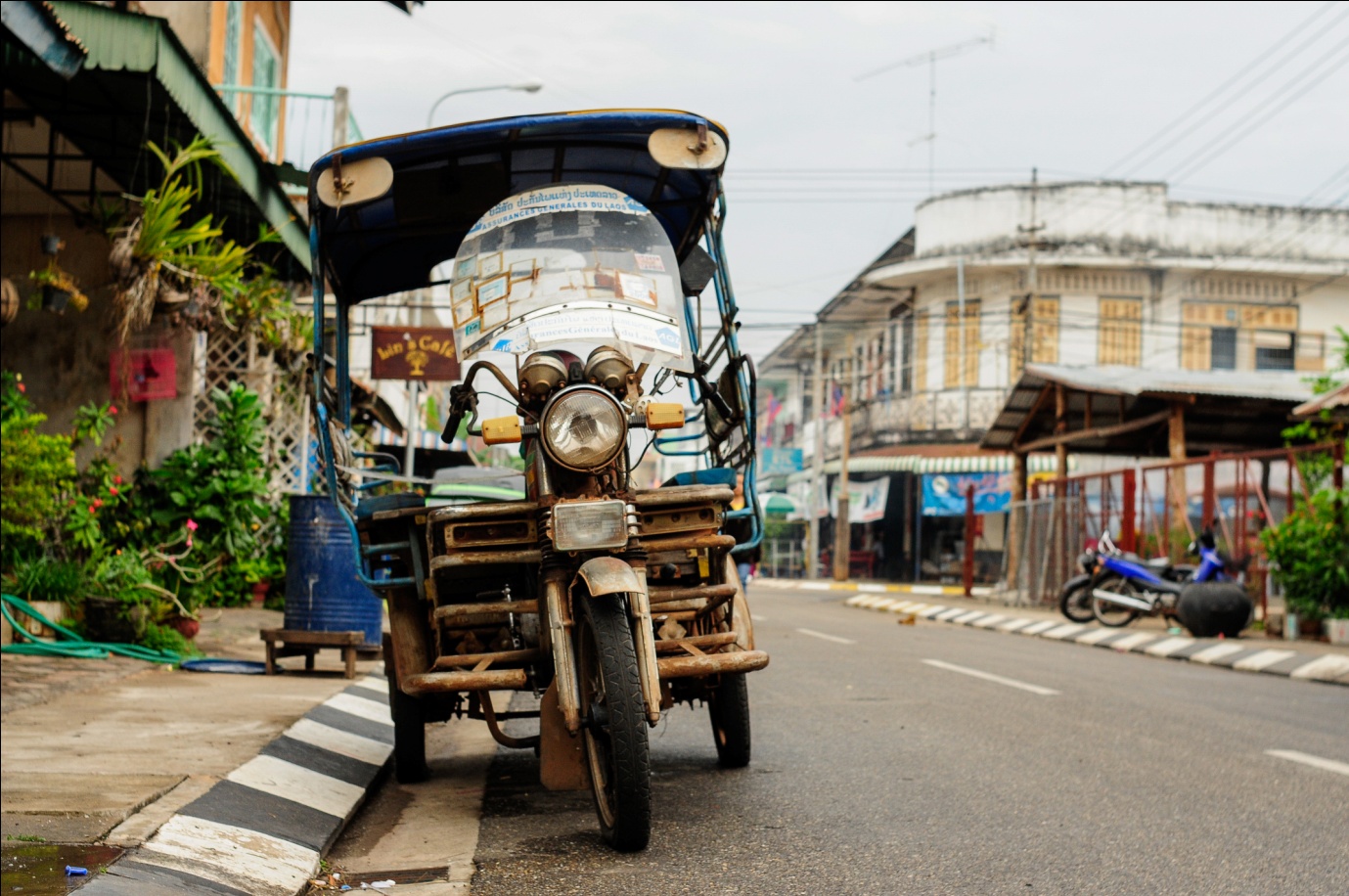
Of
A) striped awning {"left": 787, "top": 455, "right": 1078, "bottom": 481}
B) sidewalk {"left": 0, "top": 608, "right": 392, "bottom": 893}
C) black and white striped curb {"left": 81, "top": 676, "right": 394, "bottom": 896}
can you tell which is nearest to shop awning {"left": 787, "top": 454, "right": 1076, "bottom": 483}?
striped awning {"left": 787, "top": 455, "right": 1078, "bottom": 481}

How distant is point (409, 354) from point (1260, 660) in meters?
9.58

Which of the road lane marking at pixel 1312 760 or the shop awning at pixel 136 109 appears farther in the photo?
the shop awning at pixel 136 109

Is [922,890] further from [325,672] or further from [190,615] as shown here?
[190,615]

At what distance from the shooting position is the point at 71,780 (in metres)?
5.44

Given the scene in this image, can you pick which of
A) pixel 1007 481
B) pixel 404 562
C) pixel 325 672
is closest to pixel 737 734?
pixel 404 562

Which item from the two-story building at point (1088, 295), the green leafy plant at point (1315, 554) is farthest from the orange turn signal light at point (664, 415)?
the two-story building at point (1088, 295)

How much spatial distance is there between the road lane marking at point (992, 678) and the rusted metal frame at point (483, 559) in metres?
5.46

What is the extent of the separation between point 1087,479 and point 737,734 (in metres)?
16.7

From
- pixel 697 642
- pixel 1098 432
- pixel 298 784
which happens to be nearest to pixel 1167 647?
pixel 1098 432

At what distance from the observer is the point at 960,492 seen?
36812mm

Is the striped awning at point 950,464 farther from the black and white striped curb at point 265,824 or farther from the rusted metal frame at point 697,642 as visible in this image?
the rusted metal frame at point 697,642

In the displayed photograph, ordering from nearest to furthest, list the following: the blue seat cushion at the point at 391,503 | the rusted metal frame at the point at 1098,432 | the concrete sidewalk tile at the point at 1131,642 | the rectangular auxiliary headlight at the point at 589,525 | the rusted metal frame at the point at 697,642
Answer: the rectangular auxiliary headlight at the point at 589,525
the rusted metal frame at the point at 697,642
the blue seat cushion at the point at 391,503
the concrete sidewalk tile at the point at 1131,642
the rusted metal frame at the point at 1098,432

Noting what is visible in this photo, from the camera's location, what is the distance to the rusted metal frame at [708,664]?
5.03 meters

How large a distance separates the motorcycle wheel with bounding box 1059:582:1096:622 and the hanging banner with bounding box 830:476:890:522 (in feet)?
63.6
